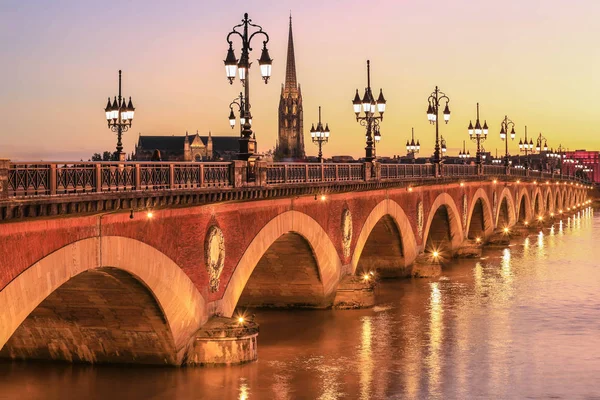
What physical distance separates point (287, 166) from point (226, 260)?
514cm

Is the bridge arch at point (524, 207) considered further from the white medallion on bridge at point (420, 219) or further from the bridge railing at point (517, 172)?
the white medallion on bridge at point (420, 219)

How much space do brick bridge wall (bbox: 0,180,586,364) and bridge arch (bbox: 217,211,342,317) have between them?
32mm

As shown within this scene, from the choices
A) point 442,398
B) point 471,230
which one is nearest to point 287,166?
point 442,398

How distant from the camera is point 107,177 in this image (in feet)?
67.7

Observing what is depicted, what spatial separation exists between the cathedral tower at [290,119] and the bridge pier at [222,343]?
12169 centimetres

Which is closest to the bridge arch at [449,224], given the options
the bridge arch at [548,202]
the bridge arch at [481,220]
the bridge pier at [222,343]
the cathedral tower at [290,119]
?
the bridge arch at [481,220]

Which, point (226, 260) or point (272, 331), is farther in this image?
point (272, 331)

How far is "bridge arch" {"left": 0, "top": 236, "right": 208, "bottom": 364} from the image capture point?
18.0 metres

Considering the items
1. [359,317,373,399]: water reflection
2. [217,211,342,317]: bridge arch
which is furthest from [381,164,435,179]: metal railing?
[359,317,373,399]: water reflection

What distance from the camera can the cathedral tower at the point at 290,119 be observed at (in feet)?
486

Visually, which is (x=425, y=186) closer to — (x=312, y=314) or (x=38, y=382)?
(x=312, y=314)

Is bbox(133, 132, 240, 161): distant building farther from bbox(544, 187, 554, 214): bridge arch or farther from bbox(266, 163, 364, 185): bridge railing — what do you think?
bbox(266, 163, 364, 185): bridge railing

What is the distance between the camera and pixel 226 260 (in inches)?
1053

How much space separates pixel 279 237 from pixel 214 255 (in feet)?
20.9
